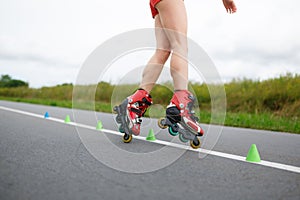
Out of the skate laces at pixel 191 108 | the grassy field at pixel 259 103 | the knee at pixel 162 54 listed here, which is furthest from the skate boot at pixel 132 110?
the grassy field at pixel 259 103

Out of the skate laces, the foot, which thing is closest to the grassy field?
the skate laces

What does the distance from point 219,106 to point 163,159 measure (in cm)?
89

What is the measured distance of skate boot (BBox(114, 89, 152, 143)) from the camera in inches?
135

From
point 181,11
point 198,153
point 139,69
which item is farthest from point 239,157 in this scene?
point 181,11

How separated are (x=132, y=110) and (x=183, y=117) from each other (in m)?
0.59

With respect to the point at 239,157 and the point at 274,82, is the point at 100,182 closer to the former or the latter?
the point at 239,157

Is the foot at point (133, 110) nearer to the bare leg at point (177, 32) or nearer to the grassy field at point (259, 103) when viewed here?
the bare leg at point (177, 32)

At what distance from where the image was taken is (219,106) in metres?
3.27

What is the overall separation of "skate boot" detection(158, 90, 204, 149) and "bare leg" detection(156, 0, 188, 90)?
0.11 metres

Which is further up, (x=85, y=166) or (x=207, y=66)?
(x=207, y=66)

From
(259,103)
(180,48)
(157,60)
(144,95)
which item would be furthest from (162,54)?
(259,103)

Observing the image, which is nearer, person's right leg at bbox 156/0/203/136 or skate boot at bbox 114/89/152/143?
person's right leg at bbox 156/0/203/136

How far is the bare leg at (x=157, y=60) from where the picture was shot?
353cm

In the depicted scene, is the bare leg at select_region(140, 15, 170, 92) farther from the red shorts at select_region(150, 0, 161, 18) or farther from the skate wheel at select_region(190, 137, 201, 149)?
the skate wheel at select_region(190, 137, 201, 149)
